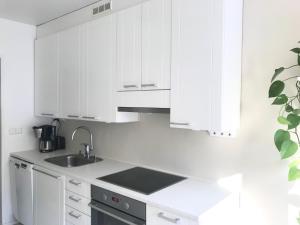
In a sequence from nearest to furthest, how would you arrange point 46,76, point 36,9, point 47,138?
point 36,9, point 46,76, point 47,138

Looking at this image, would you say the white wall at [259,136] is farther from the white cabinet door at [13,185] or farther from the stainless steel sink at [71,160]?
the white cabinet door at [13,185]

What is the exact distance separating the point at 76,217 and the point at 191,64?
1622 mm

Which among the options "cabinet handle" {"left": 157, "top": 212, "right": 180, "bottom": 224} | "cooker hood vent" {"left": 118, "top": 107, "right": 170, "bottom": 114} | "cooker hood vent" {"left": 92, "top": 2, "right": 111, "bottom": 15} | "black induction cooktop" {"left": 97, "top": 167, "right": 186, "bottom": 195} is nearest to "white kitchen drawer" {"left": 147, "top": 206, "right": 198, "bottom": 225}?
"cabinet handle" {"left": 157, "top": 212, "right": 180, "bottom": 224}

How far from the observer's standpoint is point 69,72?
9.04 feet

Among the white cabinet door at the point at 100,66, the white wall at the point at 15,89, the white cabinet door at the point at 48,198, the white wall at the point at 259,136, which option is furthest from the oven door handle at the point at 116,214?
the white wall at the point at 15,89

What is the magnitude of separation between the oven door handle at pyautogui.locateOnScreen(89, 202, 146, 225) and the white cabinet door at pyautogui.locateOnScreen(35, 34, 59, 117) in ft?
4.50

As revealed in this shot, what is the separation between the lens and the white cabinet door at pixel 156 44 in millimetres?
1871

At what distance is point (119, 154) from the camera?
2.72 metres

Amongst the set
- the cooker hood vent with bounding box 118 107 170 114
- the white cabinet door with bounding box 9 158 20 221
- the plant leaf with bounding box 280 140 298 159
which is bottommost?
the white cabinet door with bounding box 9 158 20 221

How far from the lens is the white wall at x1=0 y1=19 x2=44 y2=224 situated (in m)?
3.04

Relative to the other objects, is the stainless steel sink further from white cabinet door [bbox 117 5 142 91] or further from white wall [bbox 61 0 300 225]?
white wall [bbox 61 0 300 225]

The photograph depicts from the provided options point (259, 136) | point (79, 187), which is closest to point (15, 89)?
point (79, 187)

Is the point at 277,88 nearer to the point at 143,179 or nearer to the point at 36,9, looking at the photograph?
the point at 143,179

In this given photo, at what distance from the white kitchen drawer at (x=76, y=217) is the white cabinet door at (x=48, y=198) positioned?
0.28 ft
